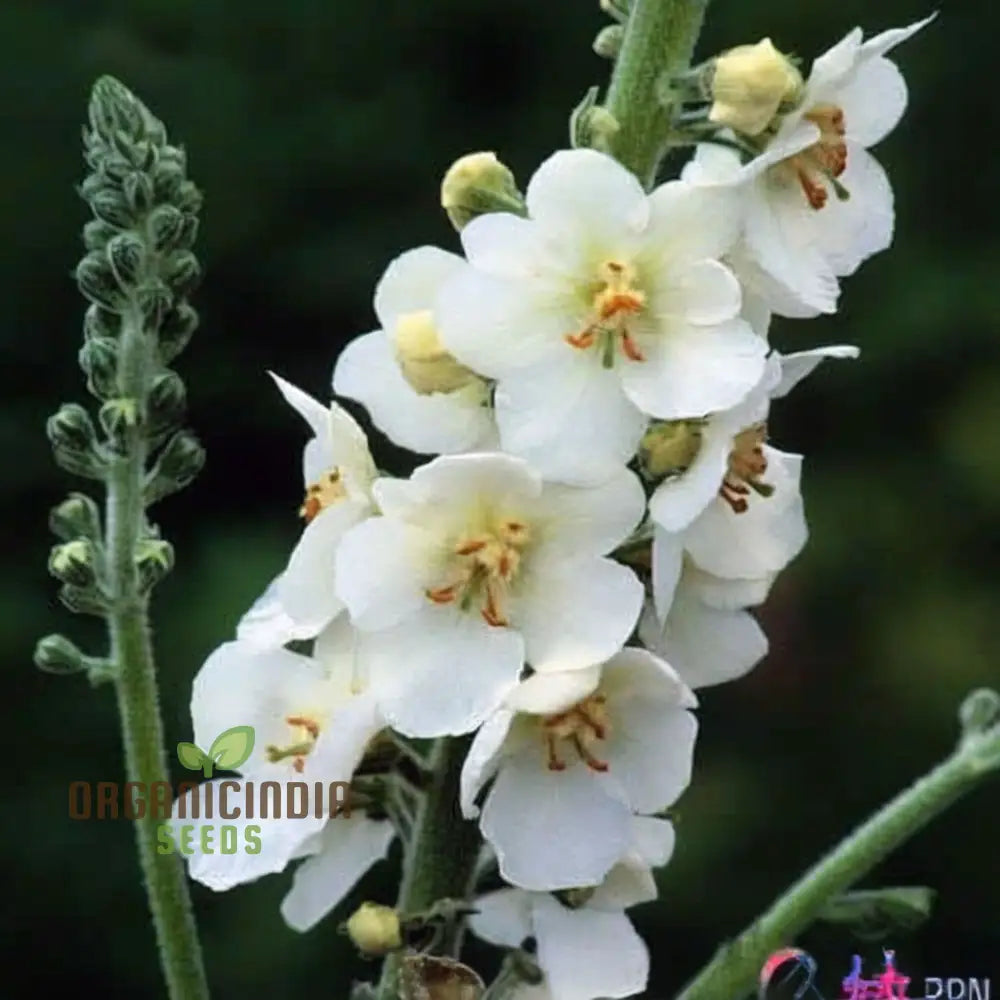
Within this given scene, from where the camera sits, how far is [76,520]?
1424 mm

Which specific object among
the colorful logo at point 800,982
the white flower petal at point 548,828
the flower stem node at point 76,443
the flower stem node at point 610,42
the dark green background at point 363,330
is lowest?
the colorful logo at point 800,982

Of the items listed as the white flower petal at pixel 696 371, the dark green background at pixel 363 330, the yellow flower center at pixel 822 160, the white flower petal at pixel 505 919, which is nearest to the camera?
the white flower petal at pixel 696 371

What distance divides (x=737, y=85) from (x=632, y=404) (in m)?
0.20

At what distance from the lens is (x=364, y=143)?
426cm

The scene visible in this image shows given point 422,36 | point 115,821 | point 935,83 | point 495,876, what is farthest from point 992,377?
point 495,876

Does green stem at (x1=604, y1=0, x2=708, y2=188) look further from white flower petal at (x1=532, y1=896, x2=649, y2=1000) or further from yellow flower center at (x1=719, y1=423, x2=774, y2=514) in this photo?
white flower petal at (x1=532, y1=896, x2=649, y2=1000)

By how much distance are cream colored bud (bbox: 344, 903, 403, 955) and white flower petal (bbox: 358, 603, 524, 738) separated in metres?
0.13

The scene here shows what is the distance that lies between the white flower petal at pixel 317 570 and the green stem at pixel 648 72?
0.91 feet

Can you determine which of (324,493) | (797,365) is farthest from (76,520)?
(797,365)

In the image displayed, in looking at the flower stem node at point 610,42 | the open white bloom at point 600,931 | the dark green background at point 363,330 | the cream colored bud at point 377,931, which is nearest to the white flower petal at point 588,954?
the open white bloom at point 600,931

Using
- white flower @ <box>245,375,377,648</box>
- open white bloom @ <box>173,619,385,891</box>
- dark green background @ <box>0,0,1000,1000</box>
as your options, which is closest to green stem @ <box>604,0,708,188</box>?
white flower @ <box>245,375,377,648</box>

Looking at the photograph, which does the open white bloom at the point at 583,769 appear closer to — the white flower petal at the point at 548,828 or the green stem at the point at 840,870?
the white flower petal at the point at 548,828

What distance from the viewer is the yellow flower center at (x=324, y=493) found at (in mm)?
1407

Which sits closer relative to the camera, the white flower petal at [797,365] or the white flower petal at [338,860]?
the white flower petal at [797,365]
